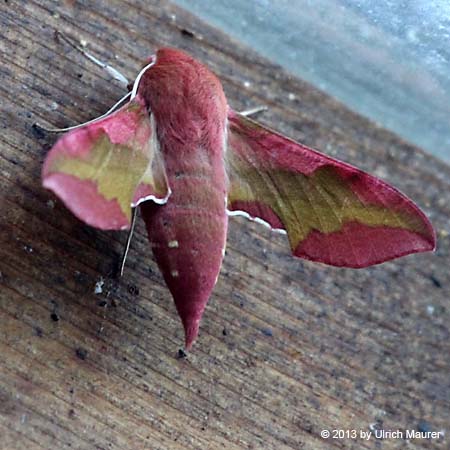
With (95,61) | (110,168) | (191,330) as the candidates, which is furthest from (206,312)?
(95,61)

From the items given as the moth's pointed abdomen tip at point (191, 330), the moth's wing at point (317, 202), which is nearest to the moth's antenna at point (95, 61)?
the moth's wing at point (317, 202)

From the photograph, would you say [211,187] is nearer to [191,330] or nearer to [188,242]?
[188,242]

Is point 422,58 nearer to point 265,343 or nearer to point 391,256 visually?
point 391,256

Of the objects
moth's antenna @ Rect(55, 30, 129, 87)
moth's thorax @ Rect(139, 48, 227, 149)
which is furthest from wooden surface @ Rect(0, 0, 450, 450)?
moth's thorax @ Rect(139, 48, 227, 149)

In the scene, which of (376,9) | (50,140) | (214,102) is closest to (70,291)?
(50,140)

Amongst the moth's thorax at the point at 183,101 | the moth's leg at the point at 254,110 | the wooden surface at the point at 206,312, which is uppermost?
the moth's thorax at the point at 183,101

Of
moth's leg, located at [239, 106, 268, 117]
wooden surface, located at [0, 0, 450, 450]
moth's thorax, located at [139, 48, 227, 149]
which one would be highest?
moth's thorax, located at [139, 48, 227, 149]

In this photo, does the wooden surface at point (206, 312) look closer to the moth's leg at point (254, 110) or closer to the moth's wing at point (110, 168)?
the moth's leg at point (254, 110)

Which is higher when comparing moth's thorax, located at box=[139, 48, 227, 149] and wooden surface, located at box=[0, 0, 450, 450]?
moth's thorax, located at box=[139, 48, 227, 149]

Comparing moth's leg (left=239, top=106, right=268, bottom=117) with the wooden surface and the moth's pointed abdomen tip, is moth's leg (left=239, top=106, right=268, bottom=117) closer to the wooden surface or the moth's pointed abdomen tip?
the wooden surface
